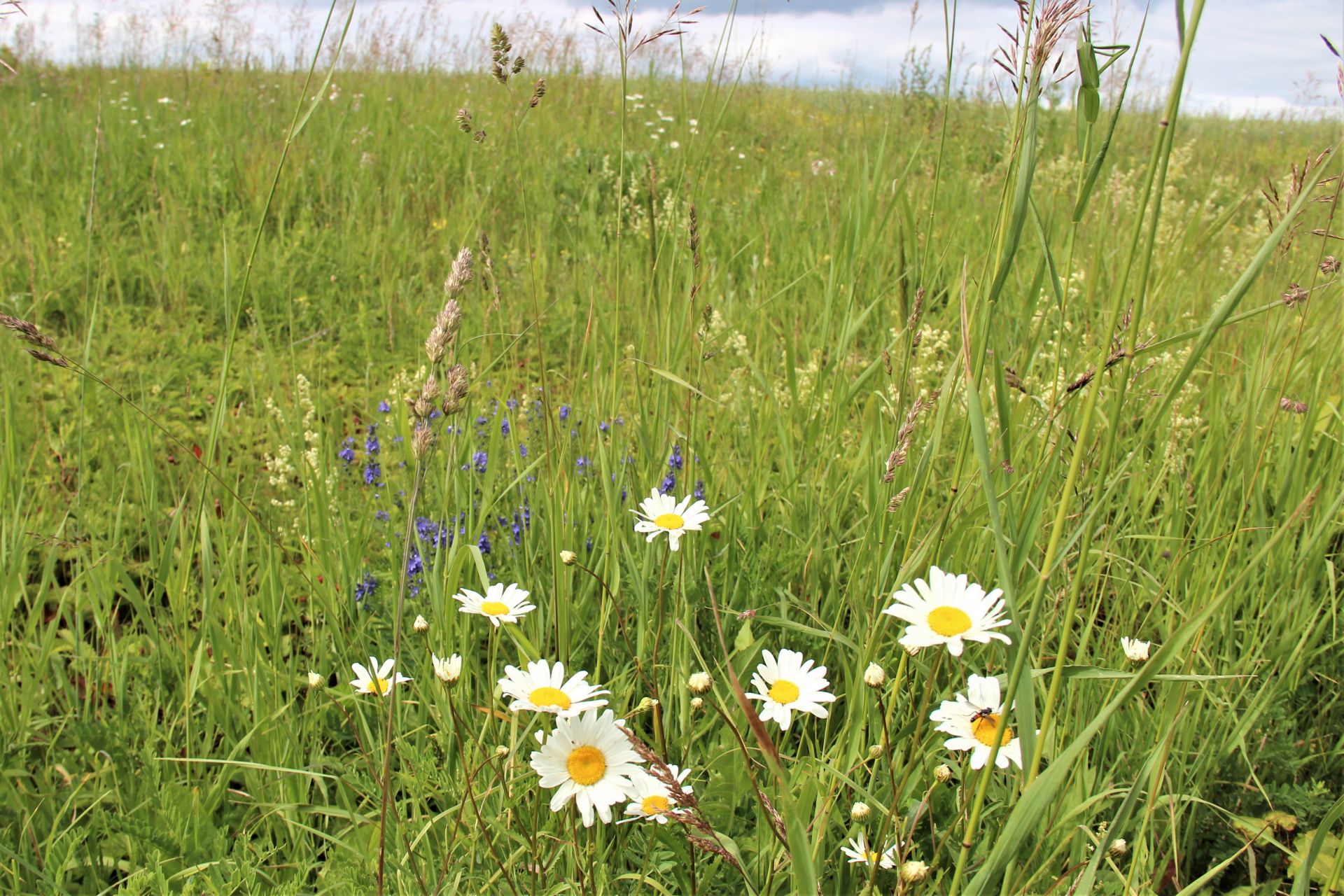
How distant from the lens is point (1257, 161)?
6504 mm

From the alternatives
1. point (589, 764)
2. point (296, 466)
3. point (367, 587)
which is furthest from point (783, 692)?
point (296, 466)

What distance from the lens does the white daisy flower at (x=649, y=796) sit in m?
0.81

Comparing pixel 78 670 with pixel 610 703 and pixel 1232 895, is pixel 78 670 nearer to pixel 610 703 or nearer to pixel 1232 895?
pixel 610 703

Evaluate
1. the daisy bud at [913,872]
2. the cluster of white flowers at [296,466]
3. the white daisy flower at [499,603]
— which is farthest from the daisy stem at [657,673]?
the cluster of white flowers at [296,466]

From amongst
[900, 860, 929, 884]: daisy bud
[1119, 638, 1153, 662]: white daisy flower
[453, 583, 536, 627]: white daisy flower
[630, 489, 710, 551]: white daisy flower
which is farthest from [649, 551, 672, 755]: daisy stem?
[1119, 638, 1153, 662]: white daisy flower

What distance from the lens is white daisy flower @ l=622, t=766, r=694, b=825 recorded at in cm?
81

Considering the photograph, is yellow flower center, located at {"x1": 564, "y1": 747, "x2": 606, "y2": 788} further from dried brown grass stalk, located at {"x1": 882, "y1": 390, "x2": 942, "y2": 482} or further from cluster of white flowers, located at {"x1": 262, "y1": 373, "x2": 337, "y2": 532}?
cluster of white flowers, located at {"x1": 262, "y1": 373, "x2": 337, "y2": 532}

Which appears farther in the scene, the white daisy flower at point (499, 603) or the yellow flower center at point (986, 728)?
the white daisy flower at point (499, 603)

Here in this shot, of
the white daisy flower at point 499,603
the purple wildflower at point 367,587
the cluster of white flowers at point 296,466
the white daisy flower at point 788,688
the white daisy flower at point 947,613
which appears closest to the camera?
the white daisy flower at point 947,613

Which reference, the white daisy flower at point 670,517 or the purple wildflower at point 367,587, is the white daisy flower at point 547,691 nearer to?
the white daisy flower at point 670,517

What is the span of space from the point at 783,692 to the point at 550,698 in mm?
239

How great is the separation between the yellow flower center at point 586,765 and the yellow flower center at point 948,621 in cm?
34

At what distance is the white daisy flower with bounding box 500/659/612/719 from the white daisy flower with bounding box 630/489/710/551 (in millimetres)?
187

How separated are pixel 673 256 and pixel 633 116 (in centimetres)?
419
